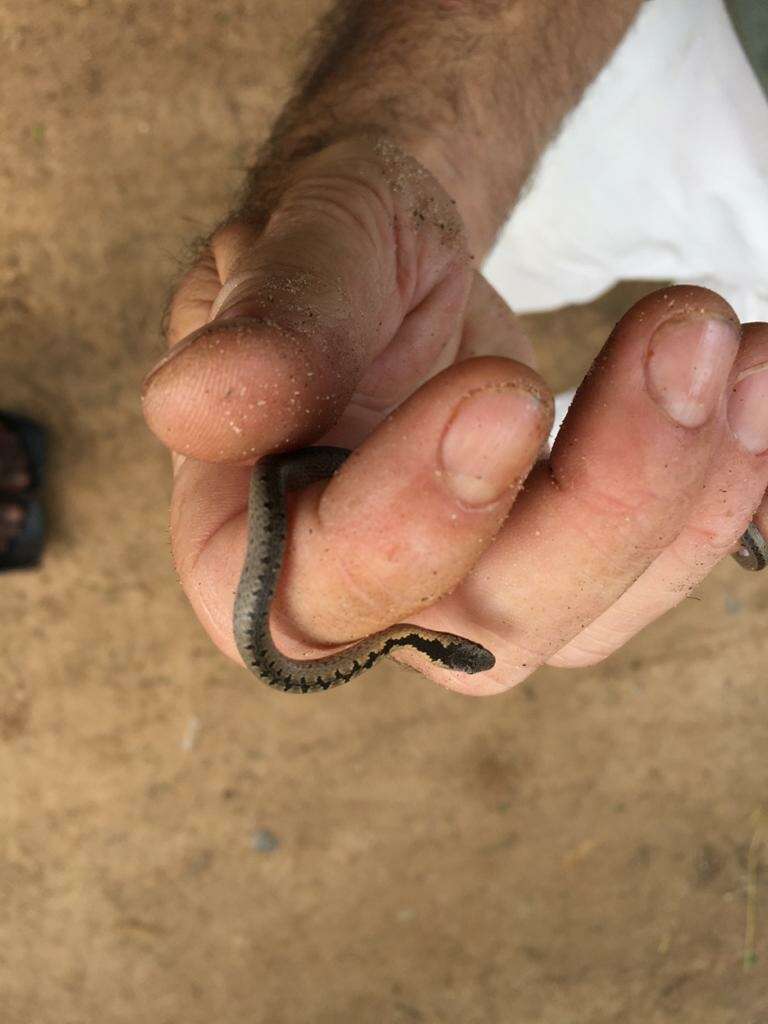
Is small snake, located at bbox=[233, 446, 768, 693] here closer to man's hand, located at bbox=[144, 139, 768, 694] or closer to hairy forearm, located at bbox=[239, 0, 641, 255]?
man's hand, located at bbox=[144, 139, 768, 694]

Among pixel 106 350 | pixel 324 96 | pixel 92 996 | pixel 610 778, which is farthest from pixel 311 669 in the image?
pixel 92 996

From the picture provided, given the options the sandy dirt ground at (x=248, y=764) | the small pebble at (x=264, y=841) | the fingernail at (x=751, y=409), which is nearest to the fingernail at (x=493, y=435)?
the fingernail at (x=751, y=409)

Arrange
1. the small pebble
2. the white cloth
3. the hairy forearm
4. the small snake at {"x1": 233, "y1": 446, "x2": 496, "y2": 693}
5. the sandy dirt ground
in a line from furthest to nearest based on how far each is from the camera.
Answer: the small pebble
the sandy dirt ground
the white cloth
the hairy forearm
the small snake at {"x1": 233, "y1": 446, "x2": 496, "y2": 693}

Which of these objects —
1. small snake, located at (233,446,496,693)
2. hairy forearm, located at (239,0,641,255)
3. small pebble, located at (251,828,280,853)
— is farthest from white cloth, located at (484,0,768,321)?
small pebble, located at (251,828,280,853)

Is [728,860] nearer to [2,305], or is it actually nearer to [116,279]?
[116,279]

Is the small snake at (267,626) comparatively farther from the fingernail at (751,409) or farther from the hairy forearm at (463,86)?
the hairy forearm at (463,86)
